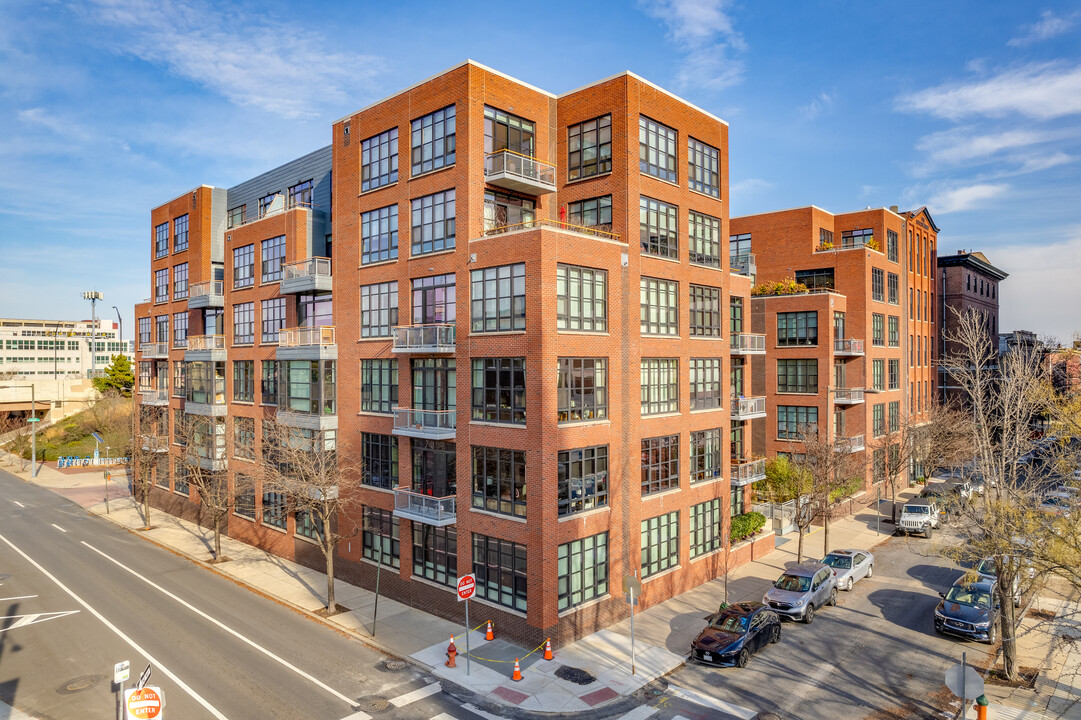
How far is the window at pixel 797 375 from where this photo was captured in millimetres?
41969

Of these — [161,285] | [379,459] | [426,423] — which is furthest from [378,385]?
[161,285]

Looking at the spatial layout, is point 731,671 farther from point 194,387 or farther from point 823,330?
point 194,387

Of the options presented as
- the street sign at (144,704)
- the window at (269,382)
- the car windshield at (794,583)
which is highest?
the window at (269,382)

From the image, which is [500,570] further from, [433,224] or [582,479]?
[433,224]

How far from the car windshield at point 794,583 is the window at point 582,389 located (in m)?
9.86

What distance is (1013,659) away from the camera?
18766 mm

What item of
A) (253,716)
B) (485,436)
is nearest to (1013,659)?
(485,436)

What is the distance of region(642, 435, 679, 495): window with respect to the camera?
25.5 m

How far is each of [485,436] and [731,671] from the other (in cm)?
1096

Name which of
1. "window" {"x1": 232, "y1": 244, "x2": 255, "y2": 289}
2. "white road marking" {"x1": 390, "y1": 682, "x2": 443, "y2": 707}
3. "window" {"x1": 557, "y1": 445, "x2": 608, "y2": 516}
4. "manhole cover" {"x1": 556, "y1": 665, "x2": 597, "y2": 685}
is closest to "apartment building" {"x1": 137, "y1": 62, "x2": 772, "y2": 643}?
"window" {"x1": 557, "y1": 445, "x2": 608, "y2": 516}

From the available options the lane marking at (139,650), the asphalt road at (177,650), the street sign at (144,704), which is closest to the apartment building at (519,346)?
the asphalt road at (177,650)

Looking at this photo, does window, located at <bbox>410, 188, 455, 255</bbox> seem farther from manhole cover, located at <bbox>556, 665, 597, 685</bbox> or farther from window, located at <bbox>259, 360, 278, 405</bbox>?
manhole cover, located at <bbox>556, 665, 597, 685</bbox>

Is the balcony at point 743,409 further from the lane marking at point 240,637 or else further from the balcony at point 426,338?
the lane marking at point 240,637

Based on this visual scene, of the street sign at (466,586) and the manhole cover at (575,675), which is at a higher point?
the street sign at (466,586)
